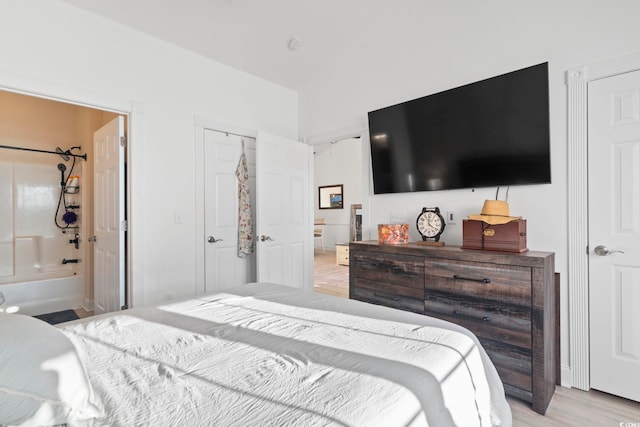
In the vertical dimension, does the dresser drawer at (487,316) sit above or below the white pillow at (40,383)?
below

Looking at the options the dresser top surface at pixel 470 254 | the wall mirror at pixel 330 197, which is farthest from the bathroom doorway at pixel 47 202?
the wall mirror at pixel 330 197

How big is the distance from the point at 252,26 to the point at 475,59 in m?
2.05

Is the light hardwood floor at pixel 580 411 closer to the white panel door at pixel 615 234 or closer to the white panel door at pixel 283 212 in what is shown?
the white panel door at pixel 615 234

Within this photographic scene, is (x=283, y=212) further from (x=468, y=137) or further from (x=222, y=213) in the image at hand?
(x=468, y=137)

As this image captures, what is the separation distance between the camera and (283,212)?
3.57 meters

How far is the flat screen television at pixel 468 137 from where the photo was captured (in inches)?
87.4

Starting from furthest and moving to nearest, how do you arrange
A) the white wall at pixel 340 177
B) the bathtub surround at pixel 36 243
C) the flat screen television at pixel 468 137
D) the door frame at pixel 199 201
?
the white wall at pixel 340 177 < the bathtub surround at pixel 36 243 < the door frame at pixel 199 201 < the flat screen television at pixel 468 137

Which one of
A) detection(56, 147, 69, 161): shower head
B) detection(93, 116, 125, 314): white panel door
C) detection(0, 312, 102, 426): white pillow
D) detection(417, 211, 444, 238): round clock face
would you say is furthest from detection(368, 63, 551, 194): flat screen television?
detection(56, 147, 69, 161): shower head

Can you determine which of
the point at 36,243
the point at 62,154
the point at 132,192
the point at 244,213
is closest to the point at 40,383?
the point at 132,192

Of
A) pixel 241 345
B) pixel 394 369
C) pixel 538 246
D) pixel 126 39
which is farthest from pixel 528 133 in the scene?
pixel 126 39

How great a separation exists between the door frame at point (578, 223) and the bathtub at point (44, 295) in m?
5.00

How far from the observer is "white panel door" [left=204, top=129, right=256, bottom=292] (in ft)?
10.7

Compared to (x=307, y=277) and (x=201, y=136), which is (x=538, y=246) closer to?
(x=307, y=277)

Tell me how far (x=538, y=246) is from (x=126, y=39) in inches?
146
